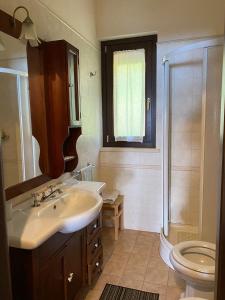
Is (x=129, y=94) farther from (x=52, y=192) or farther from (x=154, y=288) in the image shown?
(x=154, y=288)

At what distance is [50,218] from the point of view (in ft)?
4.82

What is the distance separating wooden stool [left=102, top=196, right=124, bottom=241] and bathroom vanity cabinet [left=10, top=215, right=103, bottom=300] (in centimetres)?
67

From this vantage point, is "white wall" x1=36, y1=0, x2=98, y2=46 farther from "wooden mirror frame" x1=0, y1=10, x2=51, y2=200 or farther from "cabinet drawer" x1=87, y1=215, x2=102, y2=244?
"cabinet drawer" x1=87, y1=215, x2=102, y2=244

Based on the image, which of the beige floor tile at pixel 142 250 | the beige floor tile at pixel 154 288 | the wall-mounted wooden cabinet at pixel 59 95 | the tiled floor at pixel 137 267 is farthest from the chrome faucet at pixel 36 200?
the beige floor tile at pixel 142 250

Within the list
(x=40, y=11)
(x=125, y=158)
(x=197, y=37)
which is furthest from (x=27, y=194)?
(x=197, y=37)

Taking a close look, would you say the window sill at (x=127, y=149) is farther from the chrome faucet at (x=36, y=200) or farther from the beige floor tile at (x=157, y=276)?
the chrome faucet at (x=36, y=200)

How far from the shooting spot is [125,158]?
2975 millimetres

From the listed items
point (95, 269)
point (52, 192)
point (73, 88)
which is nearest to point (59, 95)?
point (73, 88)

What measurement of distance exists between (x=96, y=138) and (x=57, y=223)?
1.69m

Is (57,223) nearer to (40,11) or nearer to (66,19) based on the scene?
(40,11)

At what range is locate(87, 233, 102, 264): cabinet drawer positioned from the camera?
1.88m

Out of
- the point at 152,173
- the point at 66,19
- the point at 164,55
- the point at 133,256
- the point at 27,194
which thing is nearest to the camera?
the point at 27,194

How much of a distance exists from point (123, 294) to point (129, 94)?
6.75 feet

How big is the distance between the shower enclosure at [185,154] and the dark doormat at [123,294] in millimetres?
492
